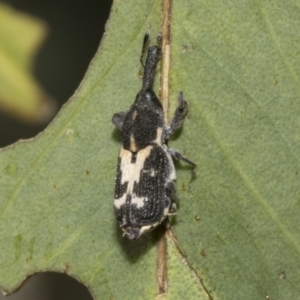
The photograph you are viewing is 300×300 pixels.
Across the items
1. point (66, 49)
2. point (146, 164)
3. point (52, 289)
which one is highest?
point (146, 164)

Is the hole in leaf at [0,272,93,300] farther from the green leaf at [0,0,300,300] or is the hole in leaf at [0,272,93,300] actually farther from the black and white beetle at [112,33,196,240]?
the black and white beetle at [112,33,196,240]

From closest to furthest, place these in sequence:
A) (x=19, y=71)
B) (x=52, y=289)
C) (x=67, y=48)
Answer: (x=19, y=71) → (x=67, y=48) → (x=52, y=289)

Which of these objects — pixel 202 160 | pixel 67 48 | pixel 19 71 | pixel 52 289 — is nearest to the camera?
pixel 202 160

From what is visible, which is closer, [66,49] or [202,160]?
[202,160]

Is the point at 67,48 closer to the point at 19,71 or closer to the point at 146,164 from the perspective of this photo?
the point at 19,71

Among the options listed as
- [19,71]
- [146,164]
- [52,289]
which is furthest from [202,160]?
[52,289]

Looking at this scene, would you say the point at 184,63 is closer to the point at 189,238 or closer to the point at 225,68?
the point at 225,68

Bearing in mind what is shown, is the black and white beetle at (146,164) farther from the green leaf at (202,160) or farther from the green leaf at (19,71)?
the green leaf at (19,71)
